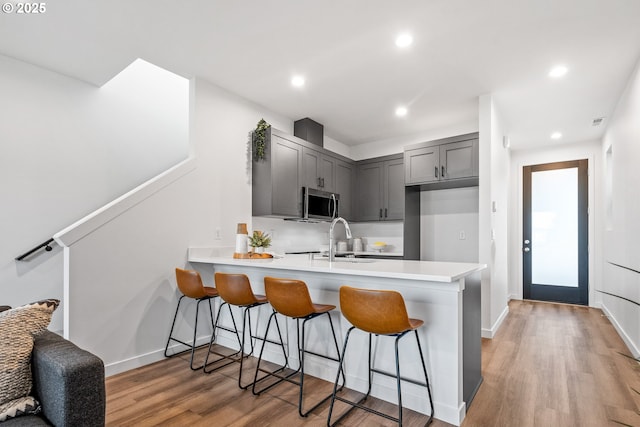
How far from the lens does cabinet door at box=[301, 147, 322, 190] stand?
4453 mm

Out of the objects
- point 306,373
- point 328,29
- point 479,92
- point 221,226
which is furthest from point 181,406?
point 479,92

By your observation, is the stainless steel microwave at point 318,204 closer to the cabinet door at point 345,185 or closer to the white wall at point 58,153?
the cabinet door at point 345,185

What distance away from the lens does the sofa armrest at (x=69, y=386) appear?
118 cm

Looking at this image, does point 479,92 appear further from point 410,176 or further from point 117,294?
point 117,294

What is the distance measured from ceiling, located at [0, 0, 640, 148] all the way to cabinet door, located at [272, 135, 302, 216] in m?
0.59

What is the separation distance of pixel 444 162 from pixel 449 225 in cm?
111

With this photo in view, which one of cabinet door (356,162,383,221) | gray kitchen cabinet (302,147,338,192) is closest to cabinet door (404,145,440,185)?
cabinet door (356,162,383,221)

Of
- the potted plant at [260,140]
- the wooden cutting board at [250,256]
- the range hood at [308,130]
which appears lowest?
the wooden cutting board at [250,256]

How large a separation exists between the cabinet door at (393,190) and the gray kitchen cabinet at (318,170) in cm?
89

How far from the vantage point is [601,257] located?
5320mm

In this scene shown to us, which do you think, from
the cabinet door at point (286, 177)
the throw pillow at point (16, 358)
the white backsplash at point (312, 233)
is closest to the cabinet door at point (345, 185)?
the white backsplash at point (312, 233)

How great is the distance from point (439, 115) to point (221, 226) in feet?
10.8

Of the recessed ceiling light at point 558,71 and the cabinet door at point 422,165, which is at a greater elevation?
the recessed ceiling light at point 558,71

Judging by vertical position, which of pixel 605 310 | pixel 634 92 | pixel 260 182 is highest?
pixel 634 92
